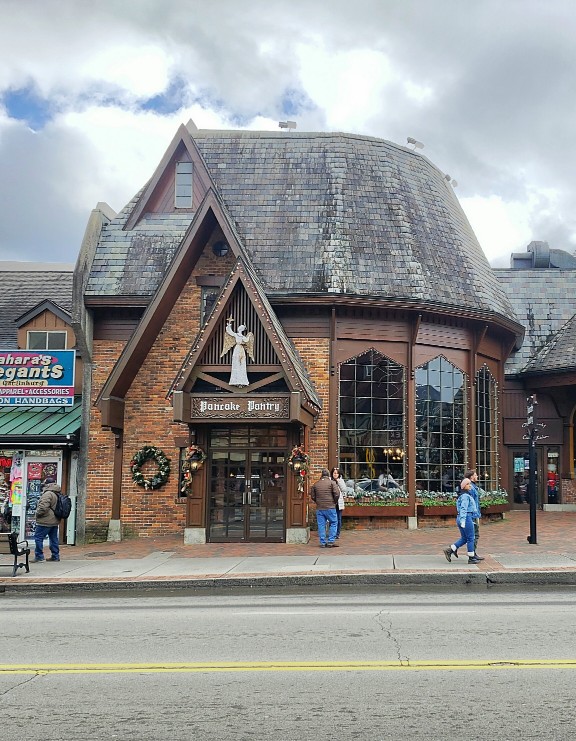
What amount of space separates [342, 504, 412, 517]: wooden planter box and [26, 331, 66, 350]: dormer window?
8.26 metres

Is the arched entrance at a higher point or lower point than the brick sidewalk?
higher

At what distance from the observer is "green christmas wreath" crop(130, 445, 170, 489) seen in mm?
18328

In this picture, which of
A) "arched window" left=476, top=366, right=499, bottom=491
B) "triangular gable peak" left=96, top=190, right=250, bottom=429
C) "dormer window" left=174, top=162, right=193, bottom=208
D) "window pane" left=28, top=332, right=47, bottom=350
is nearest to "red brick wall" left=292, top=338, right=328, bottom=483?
"triangular gable peak" left=96, top=190, right=250, bottom=429

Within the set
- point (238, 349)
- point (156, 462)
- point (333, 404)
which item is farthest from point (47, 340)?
point (333, 404)

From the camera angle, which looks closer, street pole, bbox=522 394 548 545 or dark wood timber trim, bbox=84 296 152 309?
street pole, bbox=522 394 548 545

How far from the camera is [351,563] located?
1338cm

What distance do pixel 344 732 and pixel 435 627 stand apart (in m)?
3.57

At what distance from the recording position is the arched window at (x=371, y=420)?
18625mm

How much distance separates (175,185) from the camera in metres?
20.6

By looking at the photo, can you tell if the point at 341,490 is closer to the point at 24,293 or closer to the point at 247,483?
the point at 247,483

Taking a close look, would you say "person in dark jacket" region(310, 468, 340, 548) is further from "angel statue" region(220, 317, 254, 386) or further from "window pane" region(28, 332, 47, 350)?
"window pane" region(28, 332, 47, 350)

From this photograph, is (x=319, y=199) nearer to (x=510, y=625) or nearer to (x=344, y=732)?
(x=510, y=625)

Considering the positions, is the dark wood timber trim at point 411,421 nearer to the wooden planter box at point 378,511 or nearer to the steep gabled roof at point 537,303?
the wooden planter box at point 378,511

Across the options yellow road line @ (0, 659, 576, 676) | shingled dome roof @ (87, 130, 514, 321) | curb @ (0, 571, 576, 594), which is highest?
shingled dome roof @ (87, 130, 514, 321)
